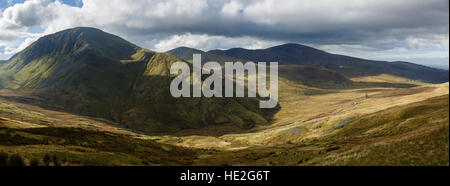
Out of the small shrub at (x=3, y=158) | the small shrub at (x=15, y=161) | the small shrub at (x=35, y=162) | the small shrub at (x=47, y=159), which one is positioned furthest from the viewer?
the small shrub at (x=47, y=159)

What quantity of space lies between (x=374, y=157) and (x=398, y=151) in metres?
3.36

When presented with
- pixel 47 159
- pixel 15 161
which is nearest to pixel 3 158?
pixel 15 161

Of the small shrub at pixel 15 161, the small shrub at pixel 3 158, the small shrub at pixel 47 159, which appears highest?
the small shrub at pixel 3 158

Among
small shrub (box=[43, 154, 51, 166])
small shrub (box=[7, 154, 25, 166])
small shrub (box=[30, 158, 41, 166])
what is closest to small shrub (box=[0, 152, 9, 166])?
small shrub (box=[7, 154, 25, 166])

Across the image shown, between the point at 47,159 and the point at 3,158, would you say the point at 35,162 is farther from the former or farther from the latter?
the point at 3,158

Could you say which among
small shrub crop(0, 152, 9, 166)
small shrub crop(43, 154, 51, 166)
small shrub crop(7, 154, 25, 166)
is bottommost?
small shrub crop(43, 154, 51, 166)

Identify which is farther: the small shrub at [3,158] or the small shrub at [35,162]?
the small shrub at [35,162]

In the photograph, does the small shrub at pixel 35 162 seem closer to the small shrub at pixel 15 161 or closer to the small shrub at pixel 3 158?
the small shrub at pixel 15 161

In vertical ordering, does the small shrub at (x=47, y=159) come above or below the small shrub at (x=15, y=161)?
below

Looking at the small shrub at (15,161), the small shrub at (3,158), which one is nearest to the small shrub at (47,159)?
the small shrub at (15,161)

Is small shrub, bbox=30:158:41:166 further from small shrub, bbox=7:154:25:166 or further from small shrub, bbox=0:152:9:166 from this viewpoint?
small shrub, bbox=0:152:9:166

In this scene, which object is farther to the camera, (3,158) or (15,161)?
(3,158)
